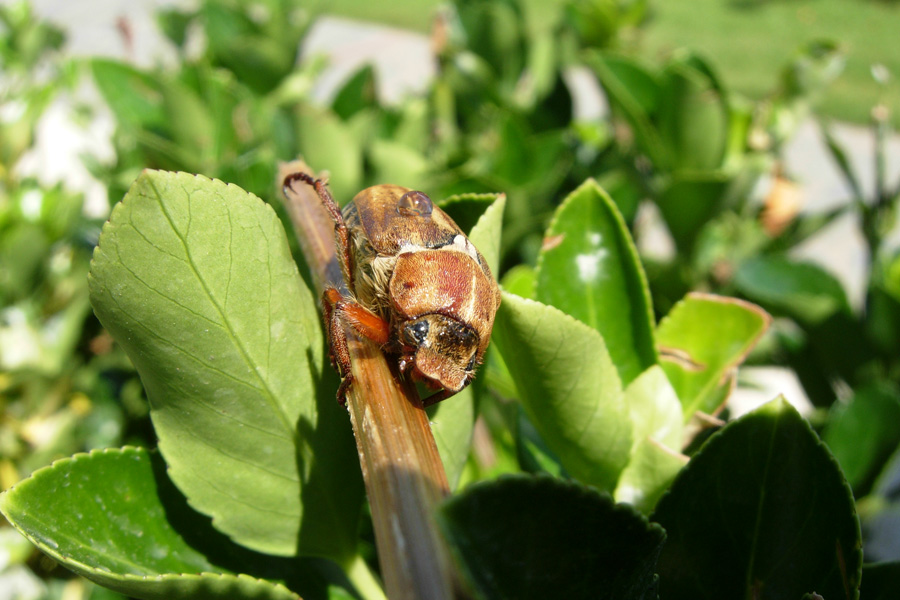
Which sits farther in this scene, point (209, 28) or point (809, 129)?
point (809, 129)

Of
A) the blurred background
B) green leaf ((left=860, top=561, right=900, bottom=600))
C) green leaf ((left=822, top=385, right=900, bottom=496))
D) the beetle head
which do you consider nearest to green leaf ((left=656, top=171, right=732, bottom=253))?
the blurred background

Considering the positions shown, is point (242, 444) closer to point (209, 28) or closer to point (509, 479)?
point (509, 479)

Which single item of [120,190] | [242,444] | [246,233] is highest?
[246,233]

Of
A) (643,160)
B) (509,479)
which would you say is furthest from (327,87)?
(509,479)

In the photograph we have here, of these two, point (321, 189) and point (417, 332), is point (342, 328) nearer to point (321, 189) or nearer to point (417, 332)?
point (417, 332)

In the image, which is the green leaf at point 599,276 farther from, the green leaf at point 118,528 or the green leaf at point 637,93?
the green leaf at point 637,93

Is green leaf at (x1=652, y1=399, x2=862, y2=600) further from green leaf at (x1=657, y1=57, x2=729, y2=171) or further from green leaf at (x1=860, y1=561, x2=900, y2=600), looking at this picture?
green leaf at (x1=657, y1=57, x2=729, y2=171)

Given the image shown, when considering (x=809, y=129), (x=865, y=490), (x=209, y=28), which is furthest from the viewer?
(x=809, y=129)
